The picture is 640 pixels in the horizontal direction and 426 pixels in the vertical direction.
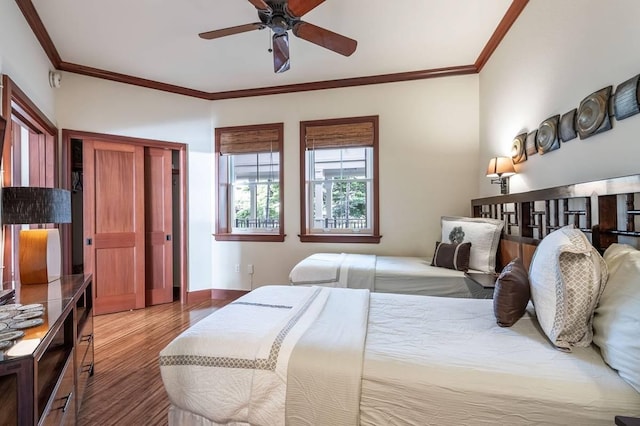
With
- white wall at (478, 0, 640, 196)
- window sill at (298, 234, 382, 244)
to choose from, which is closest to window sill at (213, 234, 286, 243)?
window sill at (298, 234, 382, 244)

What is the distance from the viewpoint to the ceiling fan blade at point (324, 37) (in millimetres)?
2215

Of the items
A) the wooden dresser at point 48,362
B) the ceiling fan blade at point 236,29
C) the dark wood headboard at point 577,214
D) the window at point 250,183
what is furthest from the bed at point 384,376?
the window at point 250,183

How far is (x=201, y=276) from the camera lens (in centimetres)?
411

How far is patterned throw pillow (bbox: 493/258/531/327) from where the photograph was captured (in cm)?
138

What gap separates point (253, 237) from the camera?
4059 millimetres

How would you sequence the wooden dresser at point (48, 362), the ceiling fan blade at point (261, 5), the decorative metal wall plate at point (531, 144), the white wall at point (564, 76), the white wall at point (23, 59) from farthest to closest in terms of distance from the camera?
the decorative metal wall plate at point (531, 144), the white wall at point (23, 59), the ceiling fan blade at point (261, 5), the white wall at point (564, 76), the wooden dresser at point (48, 362)

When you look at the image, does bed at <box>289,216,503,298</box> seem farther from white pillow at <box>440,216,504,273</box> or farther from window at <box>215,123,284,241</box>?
window at <box>215,123,284,241</box>

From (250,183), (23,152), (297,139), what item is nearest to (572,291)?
(297,139)

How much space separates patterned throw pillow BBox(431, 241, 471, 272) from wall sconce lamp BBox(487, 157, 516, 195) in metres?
0.66

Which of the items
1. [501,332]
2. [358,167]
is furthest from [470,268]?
[358,167]

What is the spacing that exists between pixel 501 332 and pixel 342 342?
717mm

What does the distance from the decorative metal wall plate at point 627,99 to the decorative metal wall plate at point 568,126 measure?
34cm

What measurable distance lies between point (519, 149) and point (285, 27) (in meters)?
2.10

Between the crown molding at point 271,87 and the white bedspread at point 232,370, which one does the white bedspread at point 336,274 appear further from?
the crown molding at point 271,87
